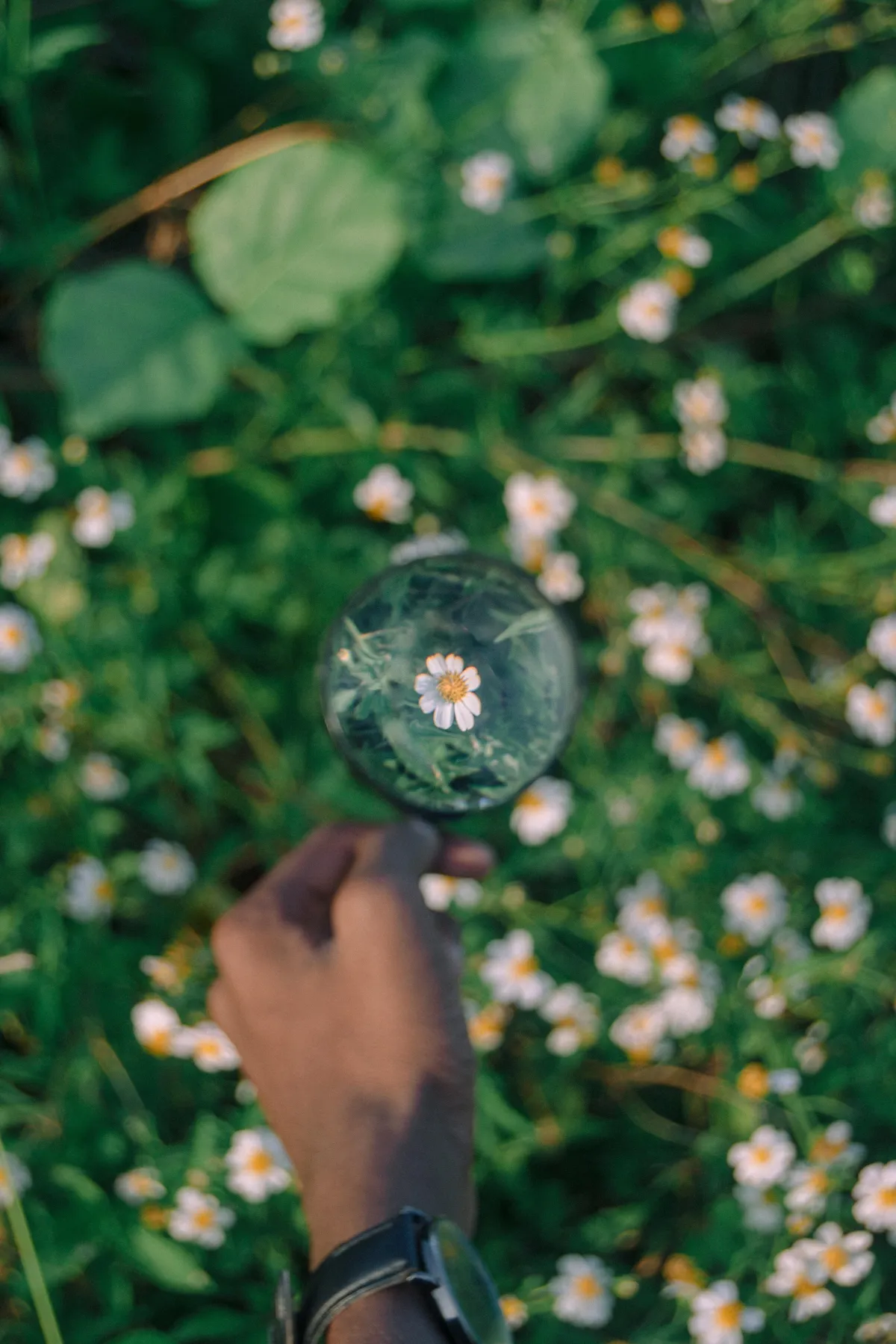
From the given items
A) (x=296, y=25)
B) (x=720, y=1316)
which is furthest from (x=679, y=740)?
(x=296, y=25)

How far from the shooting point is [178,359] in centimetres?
169

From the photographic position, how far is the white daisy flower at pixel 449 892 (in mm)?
1480

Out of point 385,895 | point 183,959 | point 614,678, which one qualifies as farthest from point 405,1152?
point 614,678

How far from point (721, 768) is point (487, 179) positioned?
0.98m

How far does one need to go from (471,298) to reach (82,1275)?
5.42 ft

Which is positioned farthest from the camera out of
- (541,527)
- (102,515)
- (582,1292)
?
(541,527)

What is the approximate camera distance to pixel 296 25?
159 centimetres

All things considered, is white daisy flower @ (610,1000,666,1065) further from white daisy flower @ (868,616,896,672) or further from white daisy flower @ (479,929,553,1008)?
white daisy flower @ (868,616,896,672)

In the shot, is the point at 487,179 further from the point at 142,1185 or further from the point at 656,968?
the point at 142,1185

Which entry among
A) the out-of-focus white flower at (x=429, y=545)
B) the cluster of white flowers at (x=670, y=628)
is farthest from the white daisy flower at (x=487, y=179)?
the cluster of white flowers at (x=670, y=628)

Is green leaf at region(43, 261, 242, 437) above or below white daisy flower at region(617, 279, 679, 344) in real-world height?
above

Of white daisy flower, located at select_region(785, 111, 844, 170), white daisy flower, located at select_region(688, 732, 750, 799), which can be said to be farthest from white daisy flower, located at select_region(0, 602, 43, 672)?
white daisy flower, located at select_region(785, 111, 844, 170)

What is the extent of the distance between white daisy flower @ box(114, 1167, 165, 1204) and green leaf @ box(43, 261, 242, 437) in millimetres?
1068

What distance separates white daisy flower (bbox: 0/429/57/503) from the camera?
1.58 meters
